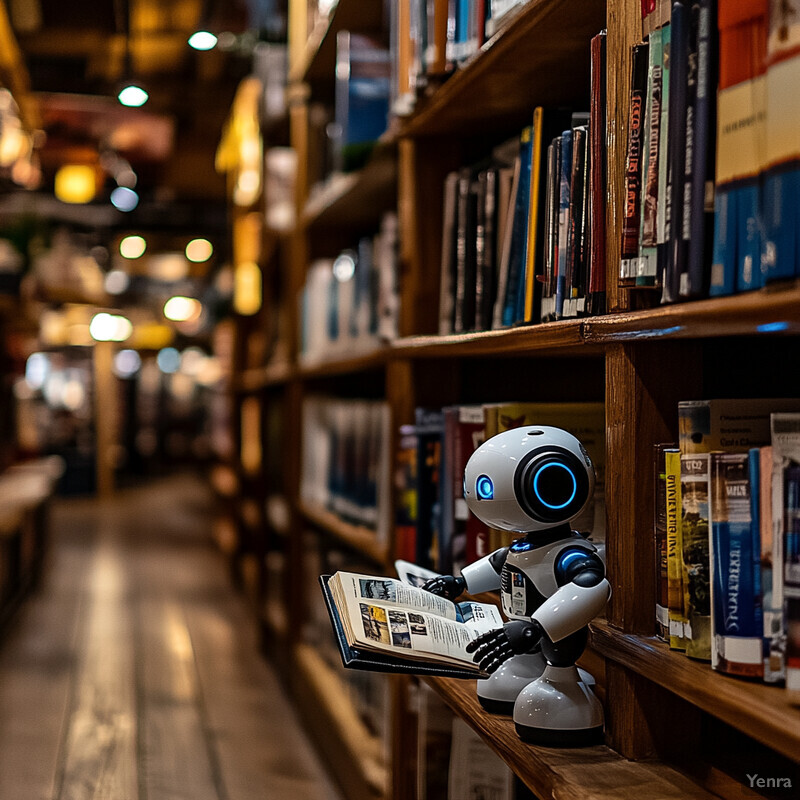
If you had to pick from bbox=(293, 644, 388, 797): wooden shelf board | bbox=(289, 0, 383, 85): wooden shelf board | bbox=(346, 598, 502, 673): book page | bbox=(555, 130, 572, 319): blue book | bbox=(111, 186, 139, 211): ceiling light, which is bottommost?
bbox=(293, 644, 388, 797): wooden shelf board

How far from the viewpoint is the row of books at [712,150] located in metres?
0.84

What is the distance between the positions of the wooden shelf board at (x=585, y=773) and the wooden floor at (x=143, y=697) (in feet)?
5.50

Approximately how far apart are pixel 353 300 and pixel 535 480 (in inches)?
66.9

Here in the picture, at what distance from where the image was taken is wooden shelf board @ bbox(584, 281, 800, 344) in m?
0.85

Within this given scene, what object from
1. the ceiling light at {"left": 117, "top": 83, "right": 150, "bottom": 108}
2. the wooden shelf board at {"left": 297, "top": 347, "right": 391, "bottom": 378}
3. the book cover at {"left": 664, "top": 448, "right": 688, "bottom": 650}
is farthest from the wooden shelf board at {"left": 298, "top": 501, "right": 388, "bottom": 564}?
the ceiling light at {"left": 117, "top": 83, "right": 150, "bottom": 108}

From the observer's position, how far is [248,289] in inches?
216

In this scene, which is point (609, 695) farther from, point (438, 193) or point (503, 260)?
point (438, 193)

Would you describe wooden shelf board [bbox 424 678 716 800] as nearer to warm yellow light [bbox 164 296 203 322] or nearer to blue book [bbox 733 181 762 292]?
blue book [bbox 733 181 762 292]

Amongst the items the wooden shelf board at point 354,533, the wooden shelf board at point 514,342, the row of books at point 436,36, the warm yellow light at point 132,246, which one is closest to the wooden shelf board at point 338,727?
the wooden shelf board at point 354,533

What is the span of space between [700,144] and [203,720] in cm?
292

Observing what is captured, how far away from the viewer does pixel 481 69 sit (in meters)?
1.54

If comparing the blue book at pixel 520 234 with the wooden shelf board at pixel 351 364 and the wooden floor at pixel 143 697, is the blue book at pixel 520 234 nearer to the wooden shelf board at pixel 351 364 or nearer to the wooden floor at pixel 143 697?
the wooden shelf board at pixel 351 364

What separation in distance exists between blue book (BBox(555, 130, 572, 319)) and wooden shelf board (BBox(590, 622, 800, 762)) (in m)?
0.46

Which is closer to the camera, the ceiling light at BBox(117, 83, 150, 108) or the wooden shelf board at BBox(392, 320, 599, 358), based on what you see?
the wooden shelf board at BBox(392, 320, 599, 358)
